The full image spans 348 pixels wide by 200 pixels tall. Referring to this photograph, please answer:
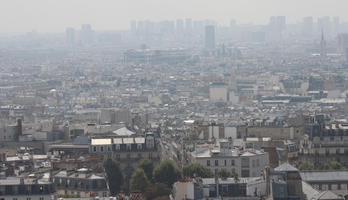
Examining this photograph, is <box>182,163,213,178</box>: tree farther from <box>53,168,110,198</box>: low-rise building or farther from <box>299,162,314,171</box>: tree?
<box>53,168,110,198</box>: low-rise building

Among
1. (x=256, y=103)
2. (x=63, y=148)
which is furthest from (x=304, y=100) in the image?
(x=63, y=148)

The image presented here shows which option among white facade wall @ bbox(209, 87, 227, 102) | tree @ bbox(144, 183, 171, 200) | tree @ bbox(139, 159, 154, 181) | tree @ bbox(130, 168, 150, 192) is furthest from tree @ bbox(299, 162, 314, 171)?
white facade wall @ bbox(209, 87, 227, 102)

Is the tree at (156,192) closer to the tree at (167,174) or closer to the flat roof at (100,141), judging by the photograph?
the tree at (167,174)

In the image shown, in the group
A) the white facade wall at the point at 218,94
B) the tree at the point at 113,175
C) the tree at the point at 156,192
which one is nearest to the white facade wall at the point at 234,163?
the tree at the point at 113,175

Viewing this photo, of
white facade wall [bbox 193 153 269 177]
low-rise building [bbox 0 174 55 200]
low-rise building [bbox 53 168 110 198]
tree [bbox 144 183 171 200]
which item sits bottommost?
white facade wall [bbox 193 153 269 177]

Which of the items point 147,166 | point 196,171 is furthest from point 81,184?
point 147,166

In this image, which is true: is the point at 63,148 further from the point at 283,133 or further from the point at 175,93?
the point at 175,93
